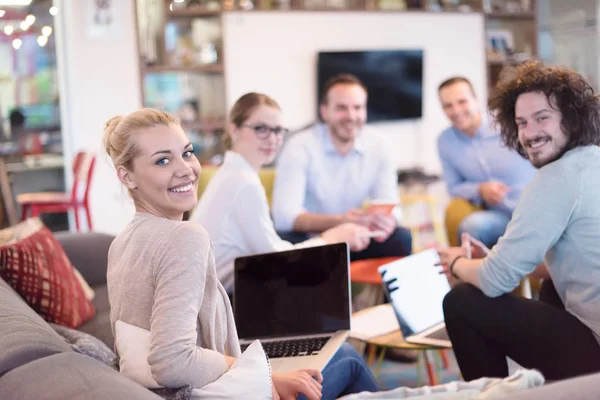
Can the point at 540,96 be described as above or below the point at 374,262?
above

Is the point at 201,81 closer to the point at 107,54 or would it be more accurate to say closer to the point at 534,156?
the point at 107,54

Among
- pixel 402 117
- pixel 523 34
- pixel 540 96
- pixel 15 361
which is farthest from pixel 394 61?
pixel 15 361

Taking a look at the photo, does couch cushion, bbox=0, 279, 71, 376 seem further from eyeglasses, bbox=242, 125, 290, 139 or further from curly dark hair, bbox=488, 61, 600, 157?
curly dark hair, bbox=488, 61, 600, 157

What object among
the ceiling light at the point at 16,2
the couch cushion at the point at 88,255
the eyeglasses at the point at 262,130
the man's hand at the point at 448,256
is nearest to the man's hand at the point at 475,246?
the man's hand at the point at 448,256

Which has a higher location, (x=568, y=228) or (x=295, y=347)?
(x=568, y=228)

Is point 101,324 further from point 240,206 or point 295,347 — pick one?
point 295,347

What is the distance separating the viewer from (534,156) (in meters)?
2.21

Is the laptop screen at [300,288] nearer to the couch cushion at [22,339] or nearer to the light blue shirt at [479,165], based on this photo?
the couch cushion at [22,339]

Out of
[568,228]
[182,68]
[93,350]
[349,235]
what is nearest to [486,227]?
[349,235]

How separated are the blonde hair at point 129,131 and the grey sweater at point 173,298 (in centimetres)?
12

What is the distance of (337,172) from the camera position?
13.1 feet

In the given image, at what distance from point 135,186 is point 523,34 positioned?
7.23 metres

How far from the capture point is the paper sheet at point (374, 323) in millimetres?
2666

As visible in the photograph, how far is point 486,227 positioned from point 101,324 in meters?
Answer: 1.95
